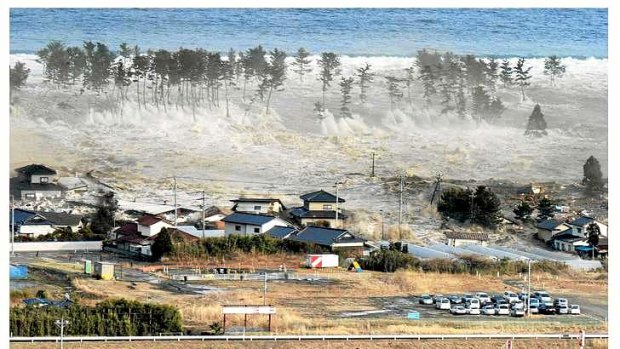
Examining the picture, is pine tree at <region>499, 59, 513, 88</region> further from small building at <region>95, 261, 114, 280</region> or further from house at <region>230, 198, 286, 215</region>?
small building at <region>95, 261, 114, 280</region>

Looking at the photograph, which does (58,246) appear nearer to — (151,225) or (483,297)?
(151,225)

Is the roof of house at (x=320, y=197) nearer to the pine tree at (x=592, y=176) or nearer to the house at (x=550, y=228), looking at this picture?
the house at (x=550, y=228)

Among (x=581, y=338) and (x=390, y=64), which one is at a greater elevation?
(x=390, y=64)

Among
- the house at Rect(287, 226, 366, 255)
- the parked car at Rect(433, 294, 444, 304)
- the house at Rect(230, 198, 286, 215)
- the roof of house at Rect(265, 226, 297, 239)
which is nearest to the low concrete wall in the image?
the house at Rect(230, 198, 286, 215)

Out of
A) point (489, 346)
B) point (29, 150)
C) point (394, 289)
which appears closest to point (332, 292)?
point (394, 289)

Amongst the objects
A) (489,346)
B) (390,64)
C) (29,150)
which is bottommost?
(489,346)

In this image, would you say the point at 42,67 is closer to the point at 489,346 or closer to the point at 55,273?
the point at 55,273
